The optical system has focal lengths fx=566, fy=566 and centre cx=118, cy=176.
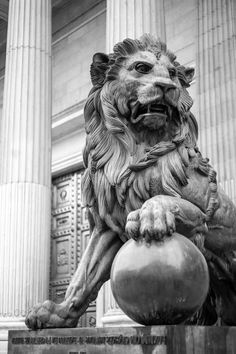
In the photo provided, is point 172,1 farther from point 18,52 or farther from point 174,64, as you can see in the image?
point 174,64

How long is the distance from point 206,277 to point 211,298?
0.95 meters

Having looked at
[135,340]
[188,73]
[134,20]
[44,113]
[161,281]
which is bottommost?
[135,340]

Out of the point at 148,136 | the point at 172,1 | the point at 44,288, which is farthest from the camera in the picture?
the point at 172,1

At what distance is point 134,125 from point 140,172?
38cm

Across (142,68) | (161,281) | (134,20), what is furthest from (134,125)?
(134,20)

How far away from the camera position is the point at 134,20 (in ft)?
34.6

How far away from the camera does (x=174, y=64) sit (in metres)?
3.97

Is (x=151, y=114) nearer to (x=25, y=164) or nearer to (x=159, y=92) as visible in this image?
(x=159, y=92)

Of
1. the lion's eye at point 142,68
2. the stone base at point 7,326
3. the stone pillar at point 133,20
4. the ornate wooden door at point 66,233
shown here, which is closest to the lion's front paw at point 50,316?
the lion's eye at point 142,68

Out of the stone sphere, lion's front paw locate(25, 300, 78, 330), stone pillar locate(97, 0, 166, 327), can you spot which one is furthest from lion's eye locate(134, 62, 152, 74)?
stone pillar locate(97, 0, 166, 327)

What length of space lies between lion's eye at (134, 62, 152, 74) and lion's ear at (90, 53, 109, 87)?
27 centimetres

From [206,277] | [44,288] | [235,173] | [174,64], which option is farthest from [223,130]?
[206,277]

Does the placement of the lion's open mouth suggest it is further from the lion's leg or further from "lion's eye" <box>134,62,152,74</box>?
the lion's leg

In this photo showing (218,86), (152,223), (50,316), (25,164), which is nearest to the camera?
(152,223)
